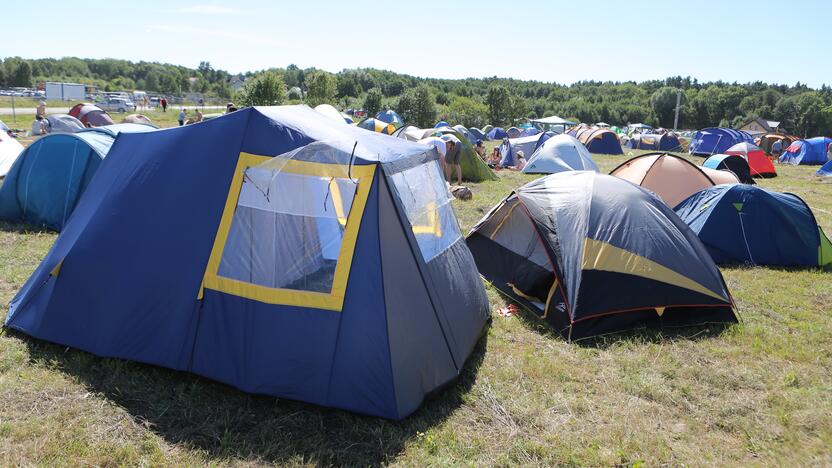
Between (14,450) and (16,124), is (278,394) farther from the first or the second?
(16,124)

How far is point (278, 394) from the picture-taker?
3.77 m

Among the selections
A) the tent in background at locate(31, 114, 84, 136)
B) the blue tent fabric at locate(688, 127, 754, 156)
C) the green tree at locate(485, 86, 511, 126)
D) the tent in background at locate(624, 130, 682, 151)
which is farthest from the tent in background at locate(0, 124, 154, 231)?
the green tree at locate(485, 86, 511, 126)

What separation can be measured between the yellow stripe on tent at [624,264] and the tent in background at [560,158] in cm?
1221

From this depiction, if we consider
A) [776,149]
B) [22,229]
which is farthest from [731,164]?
[22,229]

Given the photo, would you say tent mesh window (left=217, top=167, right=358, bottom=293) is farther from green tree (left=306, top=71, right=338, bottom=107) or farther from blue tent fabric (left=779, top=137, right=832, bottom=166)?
green tree (left=306, top=71, right=338, bottom=107)

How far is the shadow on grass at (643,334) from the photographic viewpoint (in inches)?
208

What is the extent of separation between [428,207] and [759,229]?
6055 mm

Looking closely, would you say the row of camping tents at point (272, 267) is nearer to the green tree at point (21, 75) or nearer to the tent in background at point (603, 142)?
the tent in background at point (603, 142)

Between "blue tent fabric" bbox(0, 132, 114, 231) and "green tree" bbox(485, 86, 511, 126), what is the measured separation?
4458 centimetres

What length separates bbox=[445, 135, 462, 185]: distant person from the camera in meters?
14.6

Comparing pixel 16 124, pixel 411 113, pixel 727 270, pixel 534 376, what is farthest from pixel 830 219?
pixel 411 113

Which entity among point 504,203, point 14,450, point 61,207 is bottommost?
point 14,450

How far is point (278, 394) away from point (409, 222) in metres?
1.59

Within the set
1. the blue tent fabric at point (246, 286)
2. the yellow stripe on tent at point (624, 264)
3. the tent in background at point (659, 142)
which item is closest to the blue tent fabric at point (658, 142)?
the tent in background at point (659, 142)
